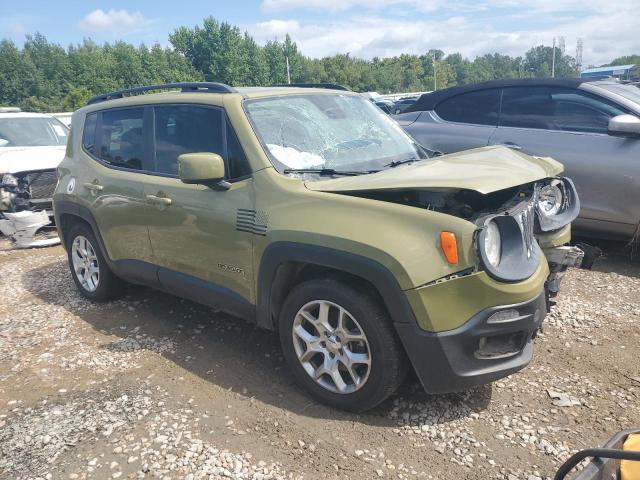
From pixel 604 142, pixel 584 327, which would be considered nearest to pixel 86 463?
pixel 584 327

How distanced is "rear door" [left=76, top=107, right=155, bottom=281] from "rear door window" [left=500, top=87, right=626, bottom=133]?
12.6 ft

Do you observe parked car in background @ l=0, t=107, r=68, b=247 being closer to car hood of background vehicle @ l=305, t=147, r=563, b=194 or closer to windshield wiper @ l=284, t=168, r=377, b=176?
windshield wiper @ l=284, t=168, r=377, b=176

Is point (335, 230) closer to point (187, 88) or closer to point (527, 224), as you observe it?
point (527, 224)

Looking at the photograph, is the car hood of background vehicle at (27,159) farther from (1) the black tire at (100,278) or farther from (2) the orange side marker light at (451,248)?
(2) the orange side marker light at (451,248)

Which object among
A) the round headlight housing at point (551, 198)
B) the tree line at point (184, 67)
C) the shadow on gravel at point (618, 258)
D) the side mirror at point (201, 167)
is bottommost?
the shadow on gravel at point (618, 258)

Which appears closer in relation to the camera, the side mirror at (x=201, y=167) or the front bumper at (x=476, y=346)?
the front bumper at (x=476, y=346)

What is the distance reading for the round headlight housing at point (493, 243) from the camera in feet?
8.52

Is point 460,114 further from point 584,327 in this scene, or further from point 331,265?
point 331,265

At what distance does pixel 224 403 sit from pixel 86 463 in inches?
31.3

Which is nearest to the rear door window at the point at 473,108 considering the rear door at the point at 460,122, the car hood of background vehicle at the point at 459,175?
the rear door at the point at 460,122

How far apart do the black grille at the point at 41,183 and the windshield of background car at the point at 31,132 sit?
1461 mm

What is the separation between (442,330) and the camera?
2.55 meters

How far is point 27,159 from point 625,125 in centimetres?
757

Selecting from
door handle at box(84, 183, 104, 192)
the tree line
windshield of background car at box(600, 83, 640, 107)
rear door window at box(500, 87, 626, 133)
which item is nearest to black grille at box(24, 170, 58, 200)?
door handle at box(84, 183, 104, 192)
